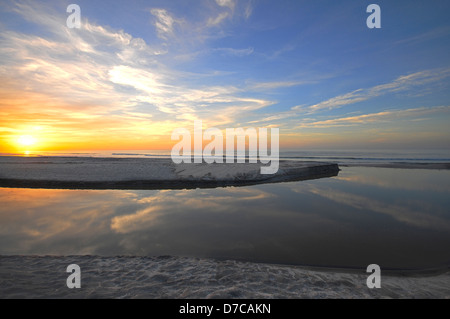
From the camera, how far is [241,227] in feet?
26.0

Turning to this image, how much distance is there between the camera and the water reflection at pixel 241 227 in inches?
231

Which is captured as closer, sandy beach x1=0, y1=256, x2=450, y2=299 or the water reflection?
sandy beach x1=0, y1=256, x2=450, y2=299

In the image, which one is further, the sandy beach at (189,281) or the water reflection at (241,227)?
the water reflection at (241,227)

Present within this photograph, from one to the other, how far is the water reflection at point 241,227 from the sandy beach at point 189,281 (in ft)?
2.19

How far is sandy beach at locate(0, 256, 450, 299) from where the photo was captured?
386cm

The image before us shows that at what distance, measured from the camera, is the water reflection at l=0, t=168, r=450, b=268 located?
5875 mm

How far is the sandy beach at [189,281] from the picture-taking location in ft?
12.7

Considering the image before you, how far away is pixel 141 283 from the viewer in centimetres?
416

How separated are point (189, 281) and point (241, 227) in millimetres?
3900

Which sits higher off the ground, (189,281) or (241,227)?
(189,281)

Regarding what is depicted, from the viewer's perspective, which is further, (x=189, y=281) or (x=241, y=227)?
(x=241, y=227)

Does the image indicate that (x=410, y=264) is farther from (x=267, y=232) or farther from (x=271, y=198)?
(x=271, y=198)

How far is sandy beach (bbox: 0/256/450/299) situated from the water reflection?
2.19ft

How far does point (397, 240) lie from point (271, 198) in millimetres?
6681
